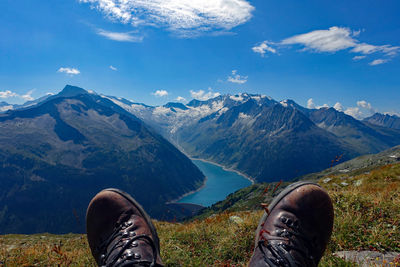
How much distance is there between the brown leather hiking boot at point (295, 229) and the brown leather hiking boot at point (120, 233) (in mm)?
1701

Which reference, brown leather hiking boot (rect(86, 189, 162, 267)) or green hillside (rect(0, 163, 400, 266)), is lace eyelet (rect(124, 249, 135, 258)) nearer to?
brown leather hiking boot (rect(86, 189, 162, 267))

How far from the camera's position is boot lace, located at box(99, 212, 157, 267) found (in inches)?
137

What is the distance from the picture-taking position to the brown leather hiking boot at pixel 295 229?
339 cm

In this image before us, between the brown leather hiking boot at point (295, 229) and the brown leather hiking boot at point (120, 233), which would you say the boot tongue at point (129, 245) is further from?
the brown leather hiking boot at point (295, 229)

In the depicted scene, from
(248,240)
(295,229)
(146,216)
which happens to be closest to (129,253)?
(146,216)

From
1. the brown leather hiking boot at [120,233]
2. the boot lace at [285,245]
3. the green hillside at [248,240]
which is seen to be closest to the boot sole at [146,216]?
the brown leather hiking boot at [120,233]

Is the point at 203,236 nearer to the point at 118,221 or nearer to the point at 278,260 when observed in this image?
the point at 118,221

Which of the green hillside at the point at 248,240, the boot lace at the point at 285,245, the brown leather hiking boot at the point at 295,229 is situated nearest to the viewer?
the boot lace at the point at 285,245

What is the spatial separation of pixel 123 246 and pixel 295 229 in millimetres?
2984

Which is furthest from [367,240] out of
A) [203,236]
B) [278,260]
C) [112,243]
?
[112,243]

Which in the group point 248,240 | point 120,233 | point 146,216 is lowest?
point 248,240

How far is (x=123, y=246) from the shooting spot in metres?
3.80

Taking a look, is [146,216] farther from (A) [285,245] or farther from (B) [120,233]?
(A) [285,245]

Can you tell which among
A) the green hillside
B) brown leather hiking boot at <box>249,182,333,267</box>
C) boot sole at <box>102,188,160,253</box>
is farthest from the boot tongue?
brown leather hiking boot at <box>249,182,333,267</box>
